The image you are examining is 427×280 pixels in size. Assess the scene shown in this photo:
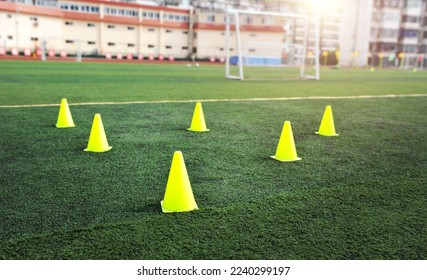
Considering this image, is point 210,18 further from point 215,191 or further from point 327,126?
point 215,191

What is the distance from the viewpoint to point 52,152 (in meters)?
4.54

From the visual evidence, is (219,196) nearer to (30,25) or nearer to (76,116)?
(76,116)

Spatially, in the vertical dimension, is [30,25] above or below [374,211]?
above

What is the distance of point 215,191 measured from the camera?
339cm

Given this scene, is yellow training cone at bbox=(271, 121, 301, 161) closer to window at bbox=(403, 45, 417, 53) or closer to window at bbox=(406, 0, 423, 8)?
window at bbox=(403, 45, 417, 53)

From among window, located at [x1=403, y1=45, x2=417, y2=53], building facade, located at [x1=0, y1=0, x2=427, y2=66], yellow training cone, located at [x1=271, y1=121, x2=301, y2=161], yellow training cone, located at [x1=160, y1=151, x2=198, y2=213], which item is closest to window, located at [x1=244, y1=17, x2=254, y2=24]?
building facade, located at [x1=0, y1=0, x2=427, y2=66]

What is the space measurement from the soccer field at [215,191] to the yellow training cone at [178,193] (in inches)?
3.6

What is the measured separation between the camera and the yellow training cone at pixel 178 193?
9.65 ft

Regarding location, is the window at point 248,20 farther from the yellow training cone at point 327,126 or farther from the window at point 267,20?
the yellow training cone at point 327,126

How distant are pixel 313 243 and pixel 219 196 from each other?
0.99 meters

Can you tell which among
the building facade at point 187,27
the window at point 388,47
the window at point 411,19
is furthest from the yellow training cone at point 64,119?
the window at point 411,19

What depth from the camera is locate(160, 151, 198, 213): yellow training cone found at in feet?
9.65

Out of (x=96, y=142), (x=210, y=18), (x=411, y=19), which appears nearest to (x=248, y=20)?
(x=210, y=18)
